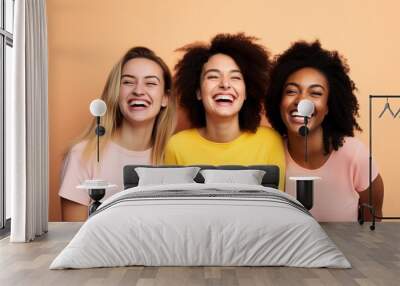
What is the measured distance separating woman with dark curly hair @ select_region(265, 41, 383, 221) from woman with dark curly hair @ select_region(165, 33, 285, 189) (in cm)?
19

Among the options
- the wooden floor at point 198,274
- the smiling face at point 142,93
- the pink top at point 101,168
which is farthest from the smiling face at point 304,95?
the wooden floor at point 198,274

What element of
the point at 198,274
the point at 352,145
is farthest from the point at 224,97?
the point at 198,274

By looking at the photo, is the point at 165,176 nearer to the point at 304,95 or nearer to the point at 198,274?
the point at 304,95

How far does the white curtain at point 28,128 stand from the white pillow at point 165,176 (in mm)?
1083

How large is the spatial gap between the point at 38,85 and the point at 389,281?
3982mm

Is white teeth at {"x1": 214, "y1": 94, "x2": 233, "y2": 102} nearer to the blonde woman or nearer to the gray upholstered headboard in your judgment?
the blonde woman

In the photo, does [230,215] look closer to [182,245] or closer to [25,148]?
[182,245]

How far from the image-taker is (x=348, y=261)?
4.68m

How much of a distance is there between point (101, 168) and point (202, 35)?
6.72ft

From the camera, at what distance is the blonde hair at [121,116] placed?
7137mm

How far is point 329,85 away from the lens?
7094 millimetres

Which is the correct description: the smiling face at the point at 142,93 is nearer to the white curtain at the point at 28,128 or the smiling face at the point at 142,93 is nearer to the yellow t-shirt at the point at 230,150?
the yellow t-shirt at the point at 230,150

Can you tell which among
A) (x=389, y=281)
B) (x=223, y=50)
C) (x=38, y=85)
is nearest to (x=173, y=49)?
(x=223, y=50)

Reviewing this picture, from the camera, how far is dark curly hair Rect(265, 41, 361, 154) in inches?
280
